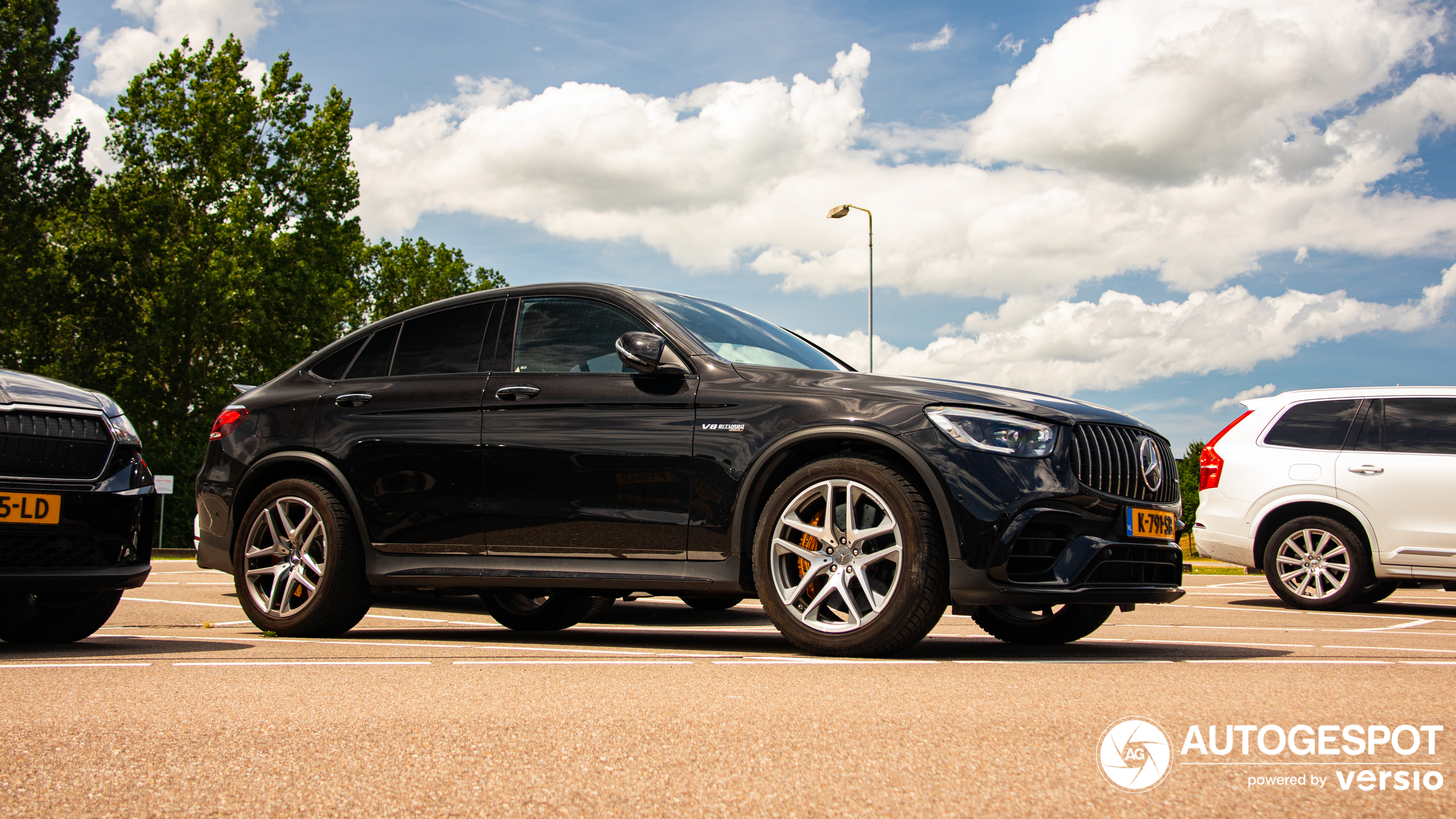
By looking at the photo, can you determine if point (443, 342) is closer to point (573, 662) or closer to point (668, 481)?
point (668, 481)

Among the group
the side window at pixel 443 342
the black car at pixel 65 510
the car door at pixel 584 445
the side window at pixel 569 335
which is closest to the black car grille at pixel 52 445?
the black car at pixel 65 510

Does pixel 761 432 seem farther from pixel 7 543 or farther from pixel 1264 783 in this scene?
pixel 7 543

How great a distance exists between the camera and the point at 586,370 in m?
5.73

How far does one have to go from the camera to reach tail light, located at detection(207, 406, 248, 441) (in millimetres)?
6742

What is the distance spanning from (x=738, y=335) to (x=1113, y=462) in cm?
→ 191

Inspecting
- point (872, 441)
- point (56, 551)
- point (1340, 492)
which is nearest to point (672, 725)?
point (872, 441)

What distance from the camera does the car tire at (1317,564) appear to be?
384 inches

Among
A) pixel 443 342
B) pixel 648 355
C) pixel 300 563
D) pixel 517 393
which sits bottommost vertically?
pixel 300 563

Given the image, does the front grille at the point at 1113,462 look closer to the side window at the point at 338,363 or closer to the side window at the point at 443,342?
the side window at the point at 443,342

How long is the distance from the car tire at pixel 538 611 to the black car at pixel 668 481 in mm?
57

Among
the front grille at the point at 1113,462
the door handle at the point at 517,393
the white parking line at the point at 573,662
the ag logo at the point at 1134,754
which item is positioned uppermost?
the door handle at the point at 517,393

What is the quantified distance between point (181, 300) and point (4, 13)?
9.83m

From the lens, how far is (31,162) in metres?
36.9

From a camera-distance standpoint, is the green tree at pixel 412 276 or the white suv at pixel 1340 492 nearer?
the white suv at pixel 1340 492
